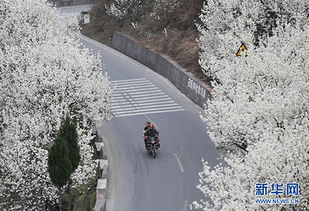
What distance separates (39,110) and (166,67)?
2353 cm

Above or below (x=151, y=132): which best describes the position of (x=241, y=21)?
above

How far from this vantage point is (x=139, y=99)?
47.0 meters

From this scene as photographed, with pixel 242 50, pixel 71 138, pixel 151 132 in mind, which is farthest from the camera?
pixel 151 132

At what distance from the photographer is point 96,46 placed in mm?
66188

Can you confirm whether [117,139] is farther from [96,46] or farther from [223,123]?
[96,46]

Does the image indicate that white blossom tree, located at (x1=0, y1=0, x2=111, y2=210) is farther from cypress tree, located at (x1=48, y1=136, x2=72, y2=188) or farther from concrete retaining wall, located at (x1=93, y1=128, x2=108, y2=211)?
cypress tree, located at (x1=48, y1=136, x2=72, y2=188)

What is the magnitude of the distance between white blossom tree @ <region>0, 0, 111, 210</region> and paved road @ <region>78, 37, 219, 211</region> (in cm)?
294

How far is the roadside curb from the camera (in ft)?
92.4

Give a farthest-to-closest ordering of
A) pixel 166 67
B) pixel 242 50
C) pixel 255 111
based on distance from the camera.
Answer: pixel 166 67
pixel 242 50
pixel 255 111

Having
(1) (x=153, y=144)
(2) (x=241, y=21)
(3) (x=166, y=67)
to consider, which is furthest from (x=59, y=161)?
(3) (x=166, y=67)

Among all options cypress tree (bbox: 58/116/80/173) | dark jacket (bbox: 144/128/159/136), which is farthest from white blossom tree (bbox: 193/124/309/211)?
dark jacket (bbox: 144/128/159/136)

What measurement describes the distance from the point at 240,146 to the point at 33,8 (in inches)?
967

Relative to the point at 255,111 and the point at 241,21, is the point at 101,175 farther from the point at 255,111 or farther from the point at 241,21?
the point at 241,21

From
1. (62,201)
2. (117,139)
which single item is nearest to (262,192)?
(62,201)
